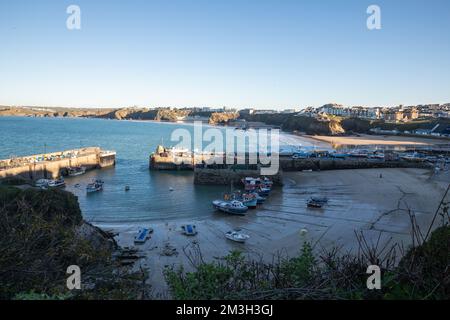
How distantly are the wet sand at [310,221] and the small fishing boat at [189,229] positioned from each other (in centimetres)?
28

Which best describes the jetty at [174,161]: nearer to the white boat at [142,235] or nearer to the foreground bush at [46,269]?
the white boat at [142,235]

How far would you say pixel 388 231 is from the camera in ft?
→ 55.9

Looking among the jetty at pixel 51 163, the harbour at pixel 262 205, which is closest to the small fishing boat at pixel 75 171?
the jetty at pixel 51 163

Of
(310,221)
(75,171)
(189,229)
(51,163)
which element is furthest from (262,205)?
(51,163)

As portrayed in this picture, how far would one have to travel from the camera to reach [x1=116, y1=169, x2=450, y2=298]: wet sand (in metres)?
15.1

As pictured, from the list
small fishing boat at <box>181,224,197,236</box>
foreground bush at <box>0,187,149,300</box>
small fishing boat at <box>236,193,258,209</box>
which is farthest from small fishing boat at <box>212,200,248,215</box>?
foreground bush at <box>0,187,149,300</box>

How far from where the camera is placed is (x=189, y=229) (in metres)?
17.6

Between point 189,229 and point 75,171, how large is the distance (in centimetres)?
2219

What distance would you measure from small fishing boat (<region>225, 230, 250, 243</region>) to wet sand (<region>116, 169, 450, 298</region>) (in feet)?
0.71

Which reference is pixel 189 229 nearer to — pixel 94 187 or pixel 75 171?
pixel 94 187

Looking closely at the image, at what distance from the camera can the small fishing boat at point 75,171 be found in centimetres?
3494

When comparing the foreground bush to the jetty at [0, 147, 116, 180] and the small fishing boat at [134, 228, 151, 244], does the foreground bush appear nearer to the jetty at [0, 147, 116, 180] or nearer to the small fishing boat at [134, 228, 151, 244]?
the small fishing boat at [134, 228, 151, 244]
